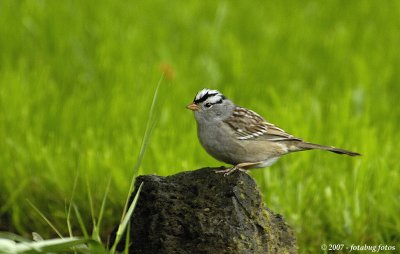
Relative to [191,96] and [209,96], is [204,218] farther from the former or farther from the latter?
[191,96]

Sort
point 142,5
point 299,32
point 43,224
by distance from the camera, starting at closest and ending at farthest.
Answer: point 43,224 < point 299,32 < point 142,5

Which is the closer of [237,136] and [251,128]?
[237,136]

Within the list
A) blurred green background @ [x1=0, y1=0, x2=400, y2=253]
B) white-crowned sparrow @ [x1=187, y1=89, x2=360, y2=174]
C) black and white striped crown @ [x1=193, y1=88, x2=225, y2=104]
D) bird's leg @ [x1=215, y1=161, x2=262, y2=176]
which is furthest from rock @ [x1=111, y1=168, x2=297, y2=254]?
black and white striped crown @ [x1=193, y1=88, x2=225, y2=104]

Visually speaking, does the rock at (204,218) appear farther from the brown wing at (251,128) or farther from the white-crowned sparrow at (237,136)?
the brown wing at (251,128)

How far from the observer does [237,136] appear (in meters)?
5.53

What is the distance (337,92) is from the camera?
981 centimetres

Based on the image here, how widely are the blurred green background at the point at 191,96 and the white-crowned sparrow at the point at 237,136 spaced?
39 cm

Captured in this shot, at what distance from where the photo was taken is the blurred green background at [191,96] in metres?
6.60

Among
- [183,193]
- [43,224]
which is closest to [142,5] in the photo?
[43,224]

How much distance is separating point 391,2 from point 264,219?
923 cm

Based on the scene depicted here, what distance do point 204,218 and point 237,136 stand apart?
42.2 inches

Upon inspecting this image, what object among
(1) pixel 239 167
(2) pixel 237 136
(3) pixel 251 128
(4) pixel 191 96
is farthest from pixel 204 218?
(4) pixel 191 96

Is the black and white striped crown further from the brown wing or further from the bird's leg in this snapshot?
the bird's leg

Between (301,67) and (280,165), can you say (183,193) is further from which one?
(301,67)
